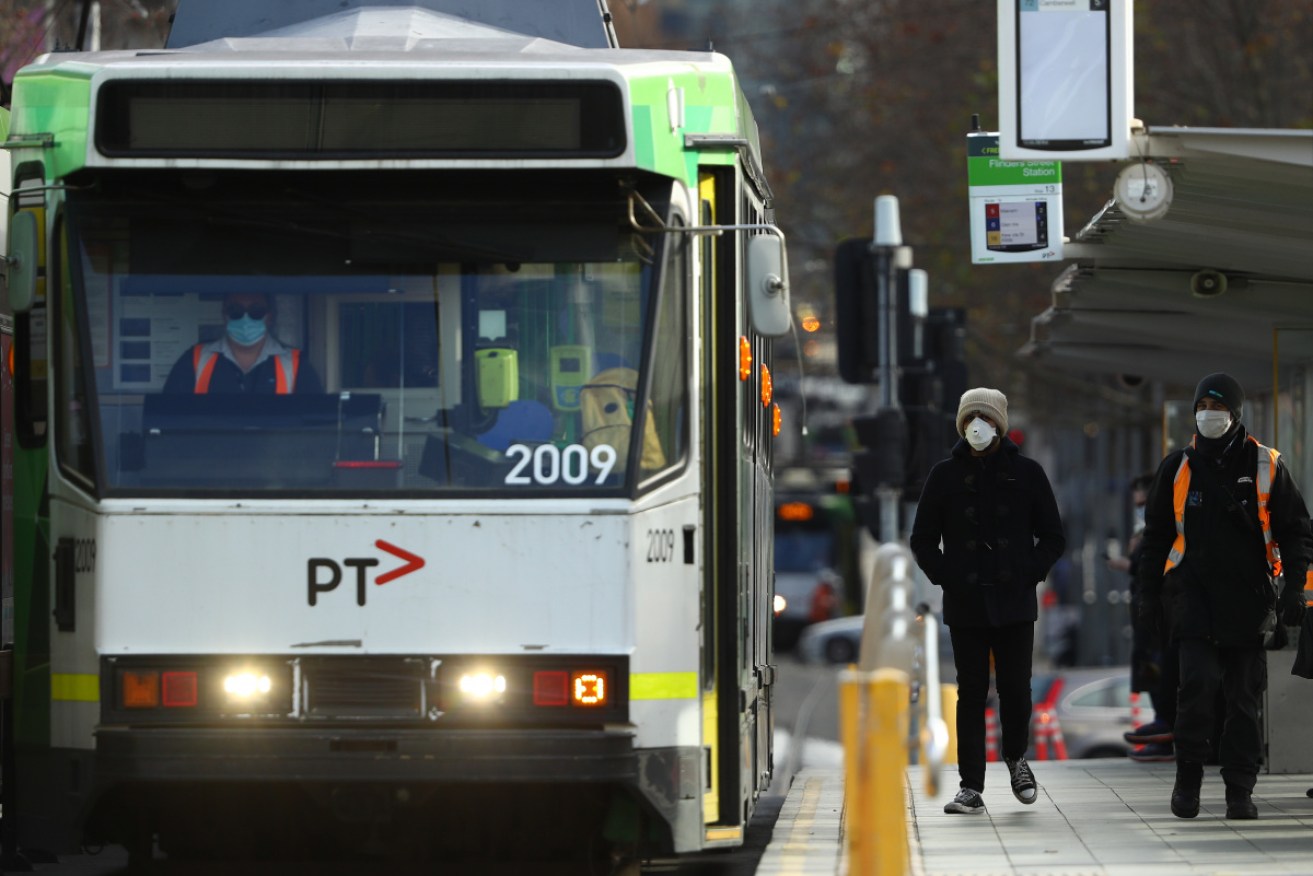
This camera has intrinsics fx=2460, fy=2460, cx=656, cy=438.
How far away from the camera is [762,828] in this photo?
1140cm

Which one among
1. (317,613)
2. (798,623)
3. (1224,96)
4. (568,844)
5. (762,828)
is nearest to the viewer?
(317,613)

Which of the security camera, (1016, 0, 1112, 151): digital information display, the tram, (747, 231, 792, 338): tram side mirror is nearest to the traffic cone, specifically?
the security camera

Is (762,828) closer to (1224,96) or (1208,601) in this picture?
(1208,601)

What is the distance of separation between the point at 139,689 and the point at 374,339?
1.37 meters

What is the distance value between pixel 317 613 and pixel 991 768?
19.2ft

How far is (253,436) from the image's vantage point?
808 centimetres

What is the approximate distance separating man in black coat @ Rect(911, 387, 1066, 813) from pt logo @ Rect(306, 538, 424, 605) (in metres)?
2.58

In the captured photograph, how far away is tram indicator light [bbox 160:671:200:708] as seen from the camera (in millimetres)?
7957

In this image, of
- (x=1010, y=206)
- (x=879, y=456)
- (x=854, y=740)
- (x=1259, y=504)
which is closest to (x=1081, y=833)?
(x=1259, y=504)

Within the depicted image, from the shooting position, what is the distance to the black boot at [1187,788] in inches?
391

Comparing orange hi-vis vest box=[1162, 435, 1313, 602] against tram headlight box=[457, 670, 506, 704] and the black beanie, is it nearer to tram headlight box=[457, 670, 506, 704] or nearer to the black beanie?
the black beanie

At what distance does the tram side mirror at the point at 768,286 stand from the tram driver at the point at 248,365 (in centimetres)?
148

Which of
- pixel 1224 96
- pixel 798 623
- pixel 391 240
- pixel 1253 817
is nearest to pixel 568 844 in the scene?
pixel 391 240

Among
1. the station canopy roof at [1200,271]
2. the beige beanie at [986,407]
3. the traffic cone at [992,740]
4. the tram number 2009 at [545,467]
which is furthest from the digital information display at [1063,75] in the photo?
the traffic cone at [992,740]
